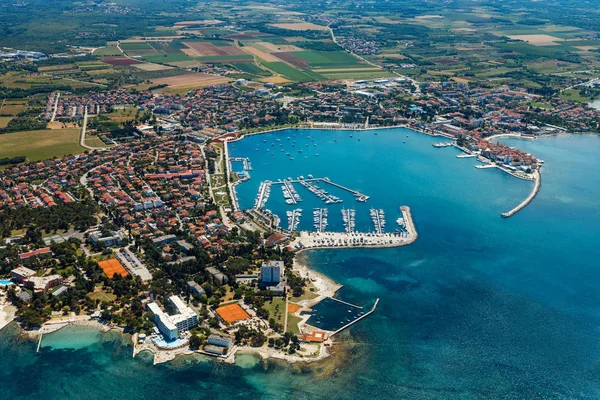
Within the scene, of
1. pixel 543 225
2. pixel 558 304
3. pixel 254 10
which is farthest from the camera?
pixel 254 10

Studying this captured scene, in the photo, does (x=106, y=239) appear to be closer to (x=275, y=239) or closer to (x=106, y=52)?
(x=275, y=239)

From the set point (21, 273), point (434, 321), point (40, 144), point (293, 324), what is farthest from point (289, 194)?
point (40, 144)

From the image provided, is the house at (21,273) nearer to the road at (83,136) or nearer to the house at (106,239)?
the house at (106,239)

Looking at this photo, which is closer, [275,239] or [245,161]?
[275,239]

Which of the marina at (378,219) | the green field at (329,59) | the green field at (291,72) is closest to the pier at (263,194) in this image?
the marina at (378,219)

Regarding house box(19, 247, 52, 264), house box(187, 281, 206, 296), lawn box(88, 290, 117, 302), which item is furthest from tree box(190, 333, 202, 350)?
house box(19, 247, 52, 264)

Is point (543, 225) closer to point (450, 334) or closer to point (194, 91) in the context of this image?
point (450, 334)

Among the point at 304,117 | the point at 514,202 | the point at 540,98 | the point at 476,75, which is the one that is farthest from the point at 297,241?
the point at 476,75
